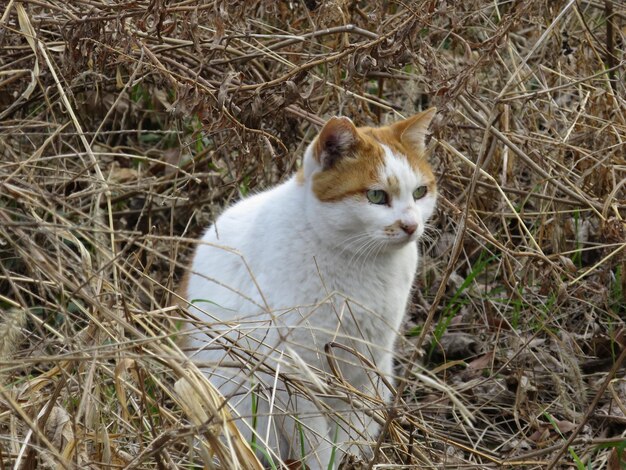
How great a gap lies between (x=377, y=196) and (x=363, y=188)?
0.05m

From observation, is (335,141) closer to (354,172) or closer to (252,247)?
(354,172)

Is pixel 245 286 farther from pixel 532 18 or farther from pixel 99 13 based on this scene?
pixel 532 18

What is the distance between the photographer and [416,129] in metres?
2.93

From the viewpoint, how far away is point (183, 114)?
2.80 meters

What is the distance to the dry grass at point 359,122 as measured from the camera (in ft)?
7.45

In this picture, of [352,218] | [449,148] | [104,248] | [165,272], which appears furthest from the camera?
[165,272]

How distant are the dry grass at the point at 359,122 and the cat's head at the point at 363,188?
19cm

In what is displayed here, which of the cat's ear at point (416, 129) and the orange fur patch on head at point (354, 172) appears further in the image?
the cat's ear at point (416, 129)

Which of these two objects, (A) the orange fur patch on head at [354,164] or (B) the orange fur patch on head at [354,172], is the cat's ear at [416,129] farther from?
(B) the orange fur patch on head at [354,172]

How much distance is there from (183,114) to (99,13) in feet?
1.54

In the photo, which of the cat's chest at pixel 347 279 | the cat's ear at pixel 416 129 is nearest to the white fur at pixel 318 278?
the cat's chest at pixel 347 279

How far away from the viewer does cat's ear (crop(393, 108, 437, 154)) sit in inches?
114

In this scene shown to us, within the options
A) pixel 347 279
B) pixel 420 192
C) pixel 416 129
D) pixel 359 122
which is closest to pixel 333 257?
pixel 347 279

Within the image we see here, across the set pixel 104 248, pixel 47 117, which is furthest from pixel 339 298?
pixel 47 117
